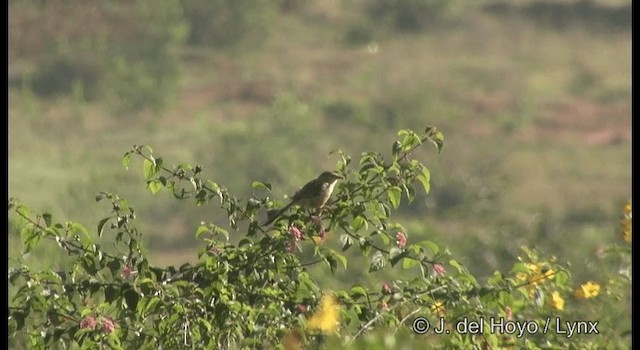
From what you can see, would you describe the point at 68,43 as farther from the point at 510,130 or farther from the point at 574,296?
the point at 574,296

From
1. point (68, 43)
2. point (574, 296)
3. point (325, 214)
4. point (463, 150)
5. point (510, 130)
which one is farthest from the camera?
point (68, 43)

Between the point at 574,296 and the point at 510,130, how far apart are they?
852 inches

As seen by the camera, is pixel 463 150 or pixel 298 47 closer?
pixel 463 150

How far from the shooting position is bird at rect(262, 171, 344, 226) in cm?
470

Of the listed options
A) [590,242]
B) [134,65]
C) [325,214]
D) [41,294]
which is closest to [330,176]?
[325,214]

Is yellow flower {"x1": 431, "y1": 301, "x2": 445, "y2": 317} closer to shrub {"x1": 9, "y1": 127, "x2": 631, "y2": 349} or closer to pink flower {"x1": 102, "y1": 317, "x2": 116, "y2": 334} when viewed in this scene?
shrub {"x1": 9, "y1": 127, "x2": 631, "y2": 349}

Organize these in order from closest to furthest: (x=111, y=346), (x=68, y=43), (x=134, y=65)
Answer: (x=111, y=346)
(x=134, y=65)
(x=68, y=43)

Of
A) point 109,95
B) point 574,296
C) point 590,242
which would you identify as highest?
point 109,95

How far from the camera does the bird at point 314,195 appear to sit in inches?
185

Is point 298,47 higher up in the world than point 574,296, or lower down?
higher up

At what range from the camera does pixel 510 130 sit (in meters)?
26.9

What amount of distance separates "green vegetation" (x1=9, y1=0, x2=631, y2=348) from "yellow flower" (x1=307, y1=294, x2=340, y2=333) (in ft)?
29.6

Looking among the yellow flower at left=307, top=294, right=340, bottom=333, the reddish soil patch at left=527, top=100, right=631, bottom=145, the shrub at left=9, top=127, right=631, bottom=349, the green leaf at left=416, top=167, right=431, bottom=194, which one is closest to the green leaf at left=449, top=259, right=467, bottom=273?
the shrub at left=9, top=127, right=631, bottom=349

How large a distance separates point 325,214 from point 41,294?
82cm
